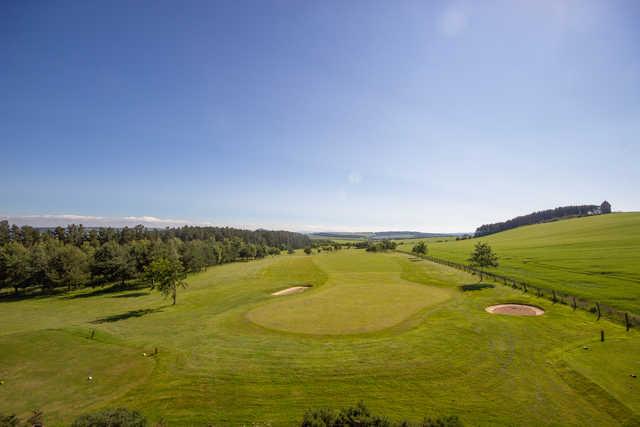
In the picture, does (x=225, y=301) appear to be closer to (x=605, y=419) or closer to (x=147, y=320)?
(x=147, y=320)

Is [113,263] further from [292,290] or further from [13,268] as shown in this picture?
[292,290]

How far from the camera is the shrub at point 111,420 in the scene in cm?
977

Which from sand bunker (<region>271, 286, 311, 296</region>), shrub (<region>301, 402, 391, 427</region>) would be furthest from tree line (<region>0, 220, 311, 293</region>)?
shrub (<region>301, 402, 391, 427</region>)

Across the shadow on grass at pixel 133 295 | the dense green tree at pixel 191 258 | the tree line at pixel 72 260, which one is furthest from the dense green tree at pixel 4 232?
the shadow on grass at pixel 133 295

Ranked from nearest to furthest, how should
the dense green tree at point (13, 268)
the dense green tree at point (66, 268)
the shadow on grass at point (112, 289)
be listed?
the shadow on grass at point (112, 289)
the dense green tree at point (13, 268)
the dense green tree at point (66, 268)

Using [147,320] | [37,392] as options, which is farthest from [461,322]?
[147,320]

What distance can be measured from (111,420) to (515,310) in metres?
40.2

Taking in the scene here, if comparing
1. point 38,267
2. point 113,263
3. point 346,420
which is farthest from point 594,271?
point 38,267

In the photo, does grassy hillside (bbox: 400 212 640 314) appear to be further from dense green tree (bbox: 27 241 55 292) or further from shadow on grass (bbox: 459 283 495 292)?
dense green tree (bbox: 27 241 55 292)

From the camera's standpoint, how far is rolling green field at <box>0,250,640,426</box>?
45.5 ft

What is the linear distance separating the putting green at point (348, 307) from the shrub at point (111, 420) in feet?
57.4

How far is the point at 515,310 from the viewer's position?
32281 mm

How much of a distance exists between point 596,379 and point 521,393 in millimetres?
5027

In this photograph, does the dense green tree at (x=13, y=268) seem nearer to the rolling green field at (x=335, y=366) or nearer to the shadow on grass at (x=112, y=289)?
the shadow on grass at (x=112, y=289)
